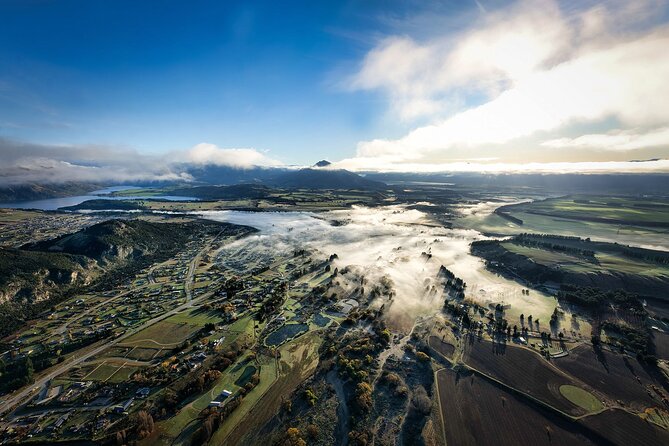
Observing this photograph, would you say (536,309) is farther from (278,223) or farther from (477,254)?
(278,223)

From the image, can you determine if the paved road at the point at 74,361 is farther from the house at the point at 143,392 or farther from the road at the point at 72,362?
the house at the point at 143,392

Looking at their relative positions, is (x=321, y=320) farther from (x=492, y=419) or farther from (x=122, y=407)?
(x=122, y=407)

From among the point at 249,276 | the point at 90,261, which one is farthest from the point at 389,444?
the point at 90,261

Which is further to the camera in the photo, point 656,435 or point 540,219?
point 540,219

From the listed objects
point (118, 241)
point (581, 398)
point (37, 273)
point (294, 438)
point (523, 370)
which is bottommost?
point (581, 398)

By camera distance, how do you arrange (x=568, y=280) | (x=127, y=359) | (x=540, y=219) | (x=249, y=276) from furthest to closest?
(x=540, y=219)
(x=249, y=276)
(x=568, y=280)
(x=127, y=359)

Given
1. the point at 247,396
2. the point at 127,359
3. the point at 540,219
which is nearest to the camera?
the point at 247,396

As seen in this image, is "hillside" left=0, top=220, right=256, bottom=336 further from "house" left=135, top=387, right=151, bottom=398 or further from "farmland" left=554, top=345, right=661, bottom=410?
"farmland" left=554, top=345, right=661, bottom=410

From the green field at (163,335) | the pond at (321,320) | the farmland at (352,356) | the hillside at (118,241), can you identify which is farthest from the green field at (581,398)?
the hillside at (118,241)

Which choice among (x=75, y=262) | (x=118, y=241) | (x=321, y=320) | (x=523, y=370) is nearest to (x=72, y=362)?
(x=321, y=320)

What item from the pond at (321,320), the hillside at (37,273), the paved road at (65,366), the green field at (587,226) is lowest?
the pond at (321,320)
